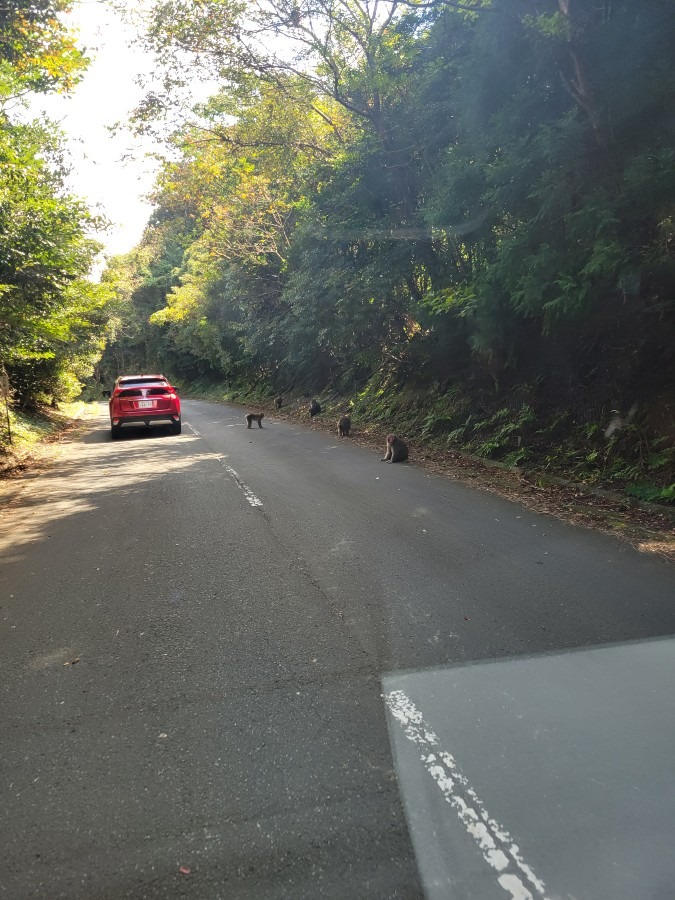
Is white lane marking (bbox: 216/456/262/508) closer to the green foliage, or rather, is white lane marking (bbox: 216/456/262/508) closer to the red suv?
the green foliage

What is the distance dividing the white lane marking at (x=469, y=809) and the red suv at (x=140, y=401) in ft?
50.2

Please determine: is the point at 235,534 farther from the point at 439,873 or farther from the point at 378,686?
the point at 439,873

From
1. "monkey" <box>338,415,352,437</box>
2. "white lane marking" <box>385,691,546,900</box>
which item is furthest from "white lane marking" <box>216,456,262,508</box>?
"monkey" <box>338,415,352,437</box>

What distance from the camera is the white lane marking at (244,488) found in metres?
8.14

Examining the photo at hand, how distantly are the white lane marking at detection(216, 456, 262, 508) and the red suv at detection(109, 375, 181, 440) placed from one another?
244 inches

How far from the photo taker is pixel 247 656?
3705 millimetres

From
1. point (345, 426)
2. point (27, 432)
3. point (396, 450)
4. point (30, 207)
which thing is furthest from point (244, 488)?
point (27, 432)

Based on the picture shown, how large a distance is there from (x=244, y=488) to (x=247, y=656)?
549 cm

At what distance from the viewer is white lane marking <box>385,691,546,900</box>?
2.07 metres

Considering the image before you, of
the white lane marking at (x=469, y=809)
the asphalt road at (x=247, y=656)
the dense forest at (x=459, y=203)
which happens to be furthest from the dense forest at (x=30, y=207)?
the white lane marking at (x=469, y=809)

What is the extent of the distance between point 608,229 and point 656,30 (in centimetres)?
224

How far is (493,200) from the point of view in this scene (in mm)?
9070

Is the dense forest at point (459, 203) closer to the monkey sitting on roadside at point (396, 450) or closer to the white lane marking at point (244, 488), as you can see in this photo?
the monkey sitting on roadside at point (396, 450)

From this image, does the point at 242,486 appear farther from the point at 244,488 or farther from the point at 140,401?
the point at 140,401
